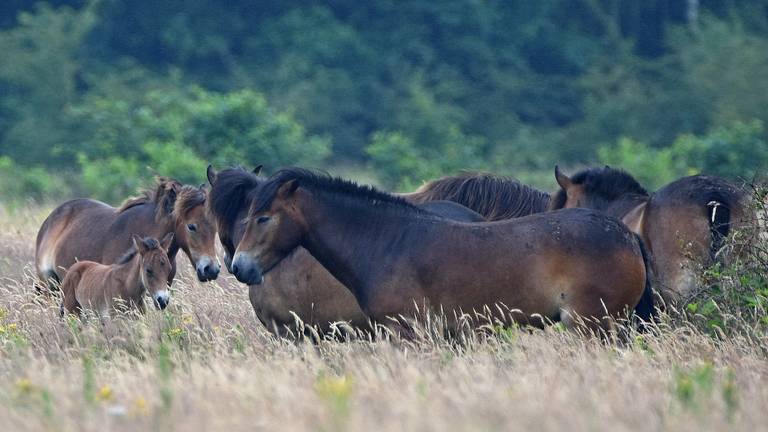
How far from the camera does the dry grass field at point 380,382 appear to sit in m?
5.12

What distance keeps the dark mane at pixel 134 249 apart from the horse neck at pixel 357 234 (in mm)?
2117

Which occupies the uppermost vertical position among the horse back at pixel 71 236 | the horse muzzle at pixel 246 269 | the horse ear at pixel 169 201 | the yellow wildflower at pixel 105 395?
the yellow wildflower at pixel 105 395

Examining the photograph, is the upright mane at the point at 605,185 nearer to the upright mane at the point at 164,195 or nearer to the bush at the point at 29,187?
the upright mane at the point at 164,195

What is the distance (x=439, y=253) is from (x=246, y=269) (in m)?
1.16

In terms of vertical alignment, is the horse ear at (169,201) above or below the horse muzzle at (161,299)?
above

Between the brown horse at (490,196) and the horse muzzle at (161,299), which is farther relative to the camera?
the brown horse at (490,196)

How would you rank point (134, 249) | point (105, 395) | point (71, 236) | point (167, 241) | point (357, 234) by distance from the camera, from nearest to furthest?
point (105, 395)
point (357, 234)
point (167, 241)
point (134, 249)
point (71, 236)

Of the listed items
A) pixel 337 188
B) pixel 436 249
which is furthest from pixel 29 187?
pixel 436 249

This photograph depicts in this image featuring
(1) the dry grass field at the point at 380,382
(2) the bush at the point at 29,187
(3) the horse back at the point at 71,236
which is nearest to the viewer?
(1) the dry grass field at the point at 380,382

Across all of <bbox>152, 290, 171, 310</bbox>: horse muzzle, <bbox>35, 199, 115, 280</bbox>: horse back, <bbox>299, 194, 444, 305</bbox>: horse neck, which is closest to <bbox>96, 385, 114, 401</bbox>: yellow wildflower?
<bbox>299, 194, 444, 305</bbox>: horse neck

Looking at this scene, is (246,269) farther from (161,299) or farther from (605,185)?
(605,185)

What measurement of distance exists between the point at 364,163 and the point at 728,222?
2805 centimetres

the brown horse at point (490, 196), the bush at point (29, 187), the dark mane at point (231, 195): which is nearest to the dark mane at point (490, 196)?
the brown horse at point (490, 196)

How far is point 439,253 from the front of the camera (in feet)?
24.7
